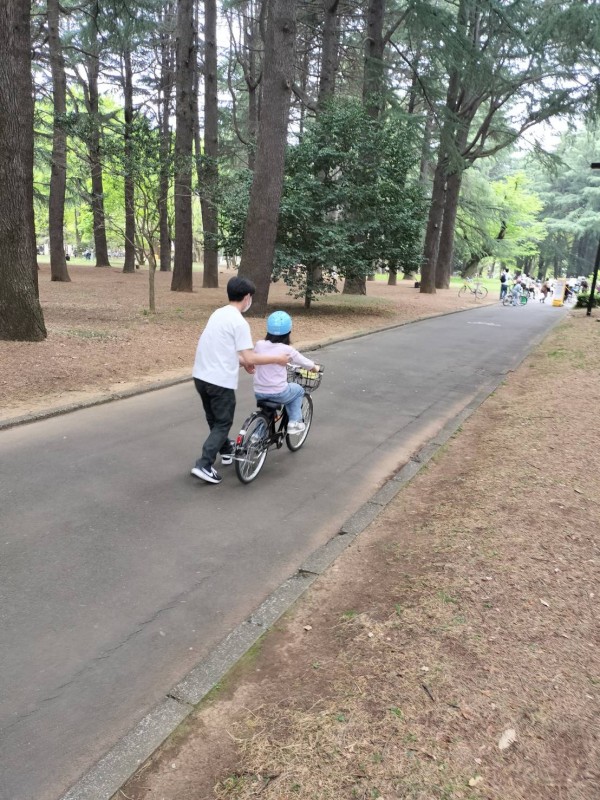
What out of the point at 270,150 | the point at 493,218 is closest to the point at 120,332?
the point at 270,150

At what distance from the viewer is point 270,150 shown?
15117 millimetres

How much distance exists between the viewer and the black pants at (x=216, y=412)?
5.20 meters

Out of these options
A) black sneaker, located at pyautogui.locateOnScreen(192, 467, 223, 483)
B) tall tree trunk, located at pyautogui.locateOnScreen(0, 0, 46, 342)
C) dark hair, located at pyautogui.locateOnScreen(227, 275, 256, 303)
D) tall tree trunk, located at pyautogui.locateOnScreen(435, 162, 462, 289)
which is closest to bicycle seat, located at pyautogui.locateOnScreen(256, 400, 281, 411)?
black sneaker, located at pyautogui.locateOnScreen(192, 467, 223, 483)

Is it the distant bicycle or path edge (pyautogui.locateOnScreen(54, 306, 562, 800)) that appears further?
the distant bicycle

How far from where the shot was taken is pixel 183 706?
2.77 m

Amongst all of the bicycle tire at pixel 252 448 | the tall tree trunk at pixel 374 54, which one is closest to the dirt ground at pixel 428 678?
the bicycle tire at pixel 252 448

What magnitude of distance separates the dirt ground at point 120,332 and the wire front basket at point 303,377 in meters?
3.22

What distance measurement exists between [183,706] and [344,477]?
132 inches

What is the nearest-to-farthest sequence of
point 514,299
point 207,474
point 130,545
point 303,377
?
1. point 130,545
2. point 207,474
3. point 303,377
4. point 514,299

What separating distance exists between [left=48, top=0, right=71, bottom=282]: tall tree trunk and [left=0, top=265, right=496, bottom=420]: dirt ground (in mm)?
1149

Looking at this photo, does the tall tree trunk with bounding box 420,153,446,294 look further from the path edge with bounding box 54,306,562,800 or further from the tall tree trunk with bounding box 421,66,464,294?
the path edge with bounding box 54,306,562,800

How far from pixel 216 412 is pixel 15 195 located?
683cm

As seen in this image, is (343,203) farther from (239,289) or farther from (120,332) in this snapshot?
(239,289)

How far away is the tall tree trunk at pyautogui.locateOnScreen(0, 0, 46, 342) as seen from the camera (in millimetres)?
9312
